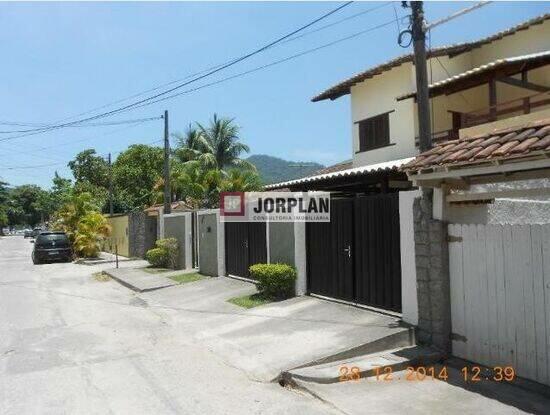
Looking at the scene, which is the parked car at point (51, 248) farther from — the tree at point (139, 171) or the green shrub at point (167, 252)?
the tree at point (139, 171)

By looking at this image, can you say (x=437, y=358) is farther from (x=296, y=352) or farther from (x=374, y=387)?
(x=296, y=352)

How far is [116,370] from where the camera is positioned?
20.1 ft

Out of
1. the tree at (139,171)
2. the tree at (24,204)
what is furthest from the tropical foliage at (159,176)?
the tree at (24,204)

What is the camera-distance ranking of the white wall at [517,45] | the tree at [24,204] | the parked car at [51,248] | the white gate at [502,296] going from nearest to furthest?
the white gate at [502,296] < the white wall at [517,45] < the parked car at [51,248] < the tree at [24,204]

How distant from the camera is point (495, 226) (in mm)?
5668

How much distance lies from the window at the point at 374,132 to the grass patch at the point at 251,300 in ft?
30.2

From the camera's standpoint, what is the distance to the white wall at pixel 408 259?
6.84m

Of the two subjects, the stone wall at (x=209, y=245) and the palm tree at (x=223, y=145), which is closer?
the stone wall at (x=209, y=245)

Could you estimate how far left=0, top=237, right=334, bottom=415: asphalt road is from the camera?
4910mm

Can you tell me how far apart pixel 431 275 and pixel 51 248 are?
2116 cm

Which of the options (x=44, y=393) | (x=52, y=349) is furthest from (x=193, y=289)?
(x=44, y=393)

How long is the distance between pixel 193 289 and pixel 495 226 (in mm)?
8620

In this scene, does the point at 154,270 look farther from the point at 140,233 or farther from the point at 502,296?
the point at 502,296
